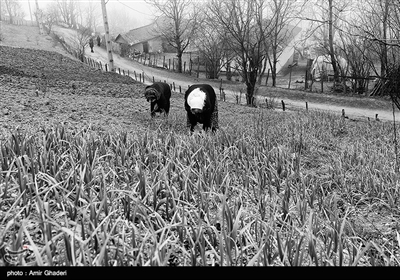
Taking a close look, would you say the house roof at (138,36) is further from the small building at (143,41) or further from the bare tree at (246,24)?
the bare tree at (246,24)

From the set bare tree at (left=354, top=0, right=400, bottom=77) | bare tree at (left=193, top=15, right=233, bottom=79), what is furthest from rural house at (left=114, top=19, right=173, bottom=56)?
bare tree at (left=354, top=0, right=400, bottom=77)

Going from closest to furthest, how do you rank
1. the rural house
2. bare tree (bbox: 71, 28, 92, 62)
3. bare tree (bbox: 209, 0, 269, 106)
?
1. bare tree (bbox: 209, 0, 269, 106)
2. bare tree (bbox: 71, 28, 92, 62)
3. the rural house

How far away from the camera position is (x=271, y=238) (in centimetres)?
201

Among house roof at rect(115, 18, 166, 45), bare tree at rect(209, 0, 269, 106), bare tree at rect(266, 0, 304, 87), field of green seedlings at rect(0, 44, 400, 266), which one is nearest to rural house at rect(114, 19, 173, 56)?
house roof at rect(115, 18, 166, 45)

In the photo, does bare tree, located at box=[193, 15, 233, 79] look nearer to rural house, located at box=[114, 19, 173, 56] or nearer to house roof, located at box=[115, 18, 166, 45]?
rural house, located at box=[114, 19, 173, 56]

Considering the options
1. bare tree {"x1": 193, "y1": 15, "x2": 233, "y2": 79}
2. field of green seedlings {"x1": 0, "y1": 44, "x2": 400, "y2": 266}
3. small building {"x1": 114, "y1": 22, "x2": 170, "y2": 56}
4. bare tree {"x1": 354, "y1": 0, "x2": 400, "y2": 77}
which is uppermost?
small building {"x1": 114, "y1": 22, "x2": 170, "y2": 56}

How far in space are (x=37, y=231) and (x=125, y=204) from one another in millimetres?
523

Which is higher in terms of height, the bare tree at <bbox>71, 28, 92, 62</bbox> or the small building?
the small building

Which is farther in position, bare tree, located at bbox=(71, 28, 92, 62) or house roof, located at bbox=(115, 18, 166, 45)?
house roof, located at bbox=(115, 18, 166, 45)

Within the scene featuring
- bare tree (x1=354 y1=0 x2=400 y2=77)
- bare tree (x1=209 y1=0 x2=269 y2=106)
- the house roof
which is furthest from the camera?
the house roof

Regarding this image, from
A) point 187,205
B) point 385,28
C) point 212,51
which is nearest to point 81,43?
point 212,51

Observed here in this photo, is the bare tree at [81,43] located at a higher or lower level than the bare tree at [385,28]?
higher

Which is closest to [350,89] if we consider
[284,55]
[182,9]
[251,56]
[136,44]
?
[251,56]

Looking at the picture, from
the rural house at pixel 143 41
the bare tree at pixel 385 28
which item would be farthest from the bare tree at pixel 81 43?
the bare tree at pixel 385 28
